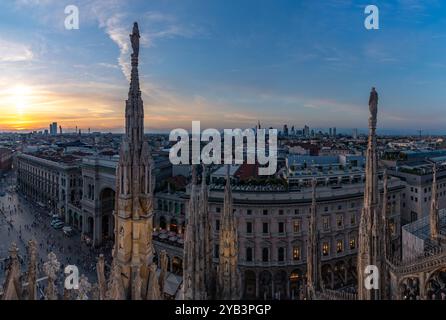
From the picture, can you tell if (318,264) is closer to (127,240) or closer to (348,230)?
(127,240)

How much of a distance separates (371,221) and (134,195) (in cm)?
778

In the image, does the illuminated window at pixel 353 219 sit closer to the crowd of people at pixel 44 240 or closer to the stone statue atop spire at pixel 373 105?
the crowd of people at pixel 44 240

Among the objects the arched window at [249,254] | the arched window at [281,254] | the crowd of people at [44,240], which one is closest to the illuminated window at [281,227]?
the arched window at [281,254]

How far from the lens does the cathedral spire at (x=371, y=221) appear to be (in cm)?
1102

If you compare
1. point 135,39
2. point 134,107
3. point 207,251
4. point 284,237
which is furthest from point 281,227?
point 135,39

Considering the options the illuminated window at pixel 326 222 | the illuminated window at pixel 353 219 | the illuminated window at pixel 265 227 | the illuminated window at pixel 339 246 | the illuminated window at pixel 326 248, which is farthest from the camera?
the illuminated window at pixel 353 219

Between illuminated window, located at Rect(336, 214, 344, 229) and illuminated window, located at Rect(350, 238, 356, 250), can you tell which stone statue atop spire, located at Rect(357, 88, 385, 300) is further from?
illuminated window, located at Rect(350, 238, 356, 250)

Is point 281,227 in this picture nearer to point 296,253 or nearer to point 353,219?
point 296,253

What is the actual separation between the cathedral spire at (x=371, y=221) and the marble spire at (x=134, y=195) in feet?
23.4

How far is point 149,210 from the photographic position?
8.85m

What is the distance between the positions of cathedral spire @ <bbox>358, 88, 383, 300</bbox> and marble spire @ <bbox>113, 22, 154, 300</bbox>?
712 cm

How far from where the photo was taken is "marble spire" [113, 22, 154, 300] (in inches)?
342
